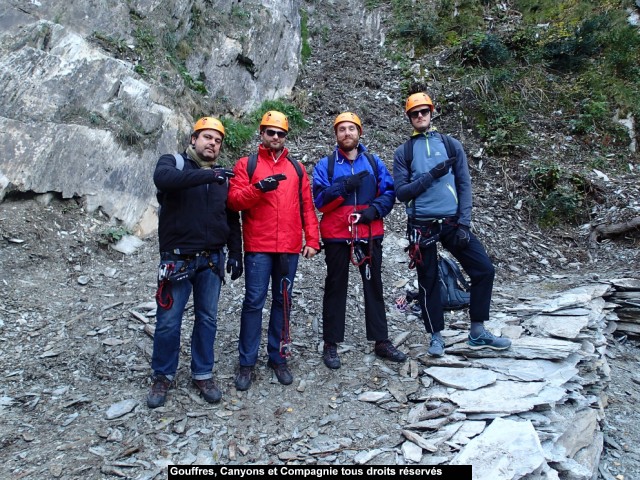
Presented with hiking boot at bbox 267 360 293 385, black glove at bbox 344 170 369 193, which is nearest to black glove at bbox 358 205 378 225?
black glove at bbox 344 170 369 193

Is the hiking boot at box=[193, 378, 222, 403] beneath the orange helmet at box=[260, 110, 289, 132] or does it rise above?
beneath

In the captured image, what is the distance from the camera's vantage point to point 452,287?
22.2 ft

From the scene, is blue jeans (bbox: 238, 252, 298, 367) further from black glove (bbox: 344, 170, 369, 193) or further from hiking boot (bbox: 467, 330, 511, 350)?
hiking boot (bbox: 467, 330, 511, 350)

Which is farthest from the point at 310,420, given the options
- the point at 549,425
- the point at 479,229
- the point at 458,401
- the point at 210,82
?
the point at 210,82

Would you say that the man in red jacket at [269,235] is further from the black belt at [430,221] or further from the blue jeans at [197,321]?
the black belt at [430,221]

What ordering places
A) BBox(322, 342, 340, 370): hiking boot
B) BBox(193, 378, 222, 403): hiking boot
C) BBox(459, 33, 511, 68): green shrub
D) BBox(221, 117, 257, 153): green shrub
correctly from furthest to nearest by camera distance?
BBox(459, 33, 511, 68): green shrub, BBox(221, 117, 257, 153): green shrub, BBox(322, 342, 340, 370): hiking boot, BBox(193, 378, 222, 403): hiking boot

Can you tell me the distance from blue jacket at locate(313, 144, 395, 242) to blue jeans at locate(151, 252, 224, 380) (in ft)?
3.90

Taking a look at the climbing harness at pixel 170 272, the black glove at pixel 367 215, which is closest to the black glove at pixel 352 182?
the black glove at pixel 367 215

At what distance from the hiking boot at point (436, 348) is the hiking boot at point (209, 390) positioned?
7.67ft

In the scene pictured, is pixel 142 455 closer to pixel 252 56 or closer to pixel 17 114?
pixel 17 114

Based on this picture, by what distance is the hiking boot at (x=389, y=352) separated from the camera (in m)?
5.15

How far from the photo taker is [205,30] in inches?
431

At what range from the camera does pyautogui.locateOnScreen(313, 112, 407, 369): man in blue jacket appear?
4820 mm

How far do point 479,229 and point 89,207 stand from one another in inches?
287
